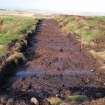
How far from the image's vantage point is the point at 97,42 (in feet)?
136

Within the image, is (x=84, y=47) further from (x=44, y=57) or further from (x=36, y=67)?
(x=36, y=67)

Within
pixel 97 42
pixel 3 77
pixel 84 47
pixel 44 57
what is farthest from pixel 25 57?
pixel 97 42

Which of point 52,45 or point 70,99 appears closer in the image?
point 70,99

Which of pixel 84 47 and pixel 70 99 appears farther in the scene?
pixel 84 47

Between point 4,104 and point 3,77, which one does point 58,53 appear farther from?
point 4,104

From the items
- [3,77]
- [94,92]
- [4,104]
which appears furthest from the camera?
[3,77]

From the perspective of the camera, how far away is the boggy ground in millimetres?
20578

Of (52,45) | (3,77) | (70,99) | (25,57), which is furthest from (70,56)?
(70,99)

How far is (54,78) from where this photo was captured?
2458cm

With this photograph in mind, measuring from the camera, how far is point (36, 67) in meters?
27.7

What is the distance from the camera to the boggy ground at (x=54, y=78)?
20.6m

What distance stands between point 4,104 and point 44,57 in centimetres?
1408

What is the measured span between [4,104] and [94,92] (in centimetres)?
582

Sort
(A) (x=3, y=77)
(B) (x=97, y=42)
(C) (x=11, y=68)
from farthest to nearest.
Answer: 1. (B) (x=97, y=42)
2. (C) (x=11, y=68)
3. (A) (x=3, y=77)
